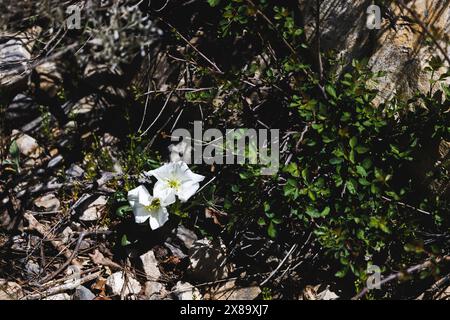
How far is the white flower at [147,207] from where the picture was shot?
Result: 9.93ft

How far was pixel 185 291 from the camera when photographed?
3.09m

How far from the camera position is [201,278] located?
3158 mm

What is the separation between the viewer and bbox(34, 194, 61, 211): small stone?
3348 millimetres

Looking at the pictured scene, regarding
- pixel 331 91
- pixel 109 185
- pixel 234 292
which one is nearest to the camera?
pixel 331 91

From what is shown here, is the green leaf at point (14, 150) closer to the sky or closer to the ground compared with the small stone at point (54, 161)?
closer to the sky

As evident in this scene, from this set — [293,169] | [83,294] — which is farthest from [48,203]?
[293,169]

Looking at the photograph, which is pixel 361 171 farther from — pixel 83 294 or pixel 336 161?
pixel 83 294

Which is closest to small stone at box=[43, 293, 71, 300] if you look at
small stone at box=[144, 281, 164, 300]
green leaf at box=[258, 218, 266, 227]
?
small stone at box=[144, 281, 164, 300]

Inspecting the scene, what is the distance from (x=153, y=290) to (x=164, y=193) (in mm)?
572

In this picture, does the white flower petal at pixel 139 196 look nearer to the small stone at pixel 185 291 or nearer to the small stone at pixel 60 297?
the small stone at pixel 185 291

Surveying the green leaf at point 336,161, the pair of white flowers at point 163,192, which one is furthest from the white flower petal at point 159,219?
the green leaf at point 336,161

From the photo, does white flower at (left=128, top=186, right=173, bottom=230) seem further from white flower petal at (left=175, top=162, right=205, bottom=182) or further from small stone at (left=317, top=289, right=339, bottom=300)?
small stone at (left=317, top=289, right=339, bottom=300)

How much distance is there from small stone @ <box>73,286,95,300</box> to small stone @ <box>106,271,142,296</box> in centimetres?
11
